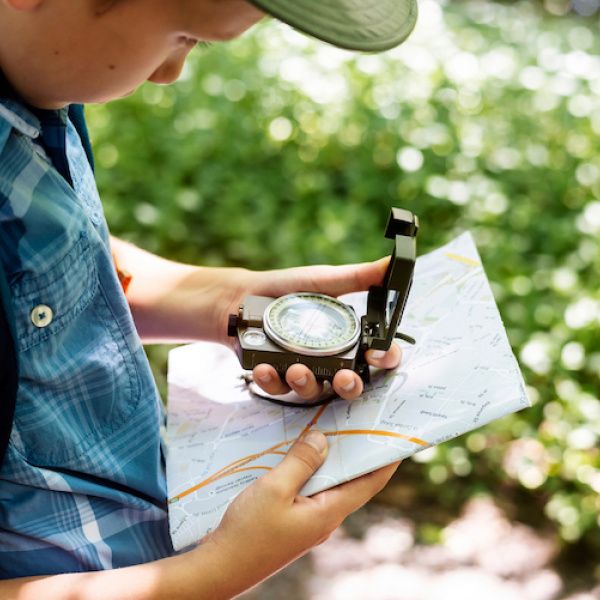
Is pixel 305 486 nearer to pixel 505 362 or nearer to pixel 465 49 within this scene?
pixel 505 362

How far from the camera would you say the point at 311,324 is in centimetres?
118

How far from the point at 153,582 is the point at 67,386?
10.0 inches

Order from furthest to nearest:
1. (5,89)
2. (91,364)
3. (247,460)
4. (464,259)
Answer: (464,259) < (247,460) < (91,364) < (5,89)

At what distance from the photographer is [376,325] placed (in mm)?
1181

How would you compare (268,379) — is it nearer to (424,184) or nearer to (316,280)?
(316,280)

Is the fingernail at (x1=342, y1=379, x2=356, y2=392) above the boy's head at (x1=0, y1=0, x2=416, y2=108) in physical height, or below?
below

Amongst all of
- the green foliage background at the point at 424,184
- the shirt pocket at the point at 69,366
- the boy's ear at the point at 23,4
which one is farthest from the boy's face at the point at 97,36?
the green foliage background at the point at 424,184

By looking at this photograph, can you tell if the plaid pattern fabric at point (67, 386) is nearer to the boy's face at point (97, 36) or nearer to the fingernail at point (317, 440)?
the boy's face at point (97, 36)

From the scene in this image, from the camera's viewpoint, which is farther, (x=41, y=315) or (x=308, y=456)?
(x=308, y=456)

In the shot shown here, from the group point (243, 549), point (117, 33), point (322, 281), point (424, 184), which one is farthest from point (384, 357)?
point (424, 184)

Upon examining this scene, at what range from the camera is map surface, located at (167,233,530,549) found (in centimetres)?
106

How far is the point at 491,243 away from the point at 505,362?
1.62 metres

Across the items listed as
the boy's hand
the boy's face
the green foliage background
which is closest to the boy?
the boy's face

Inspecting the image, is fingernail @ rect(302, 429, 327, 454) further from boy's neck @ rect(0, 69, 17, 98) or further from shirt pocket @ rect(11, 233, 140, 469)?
boy's neck @ rect(0, 69, 17, 98)
